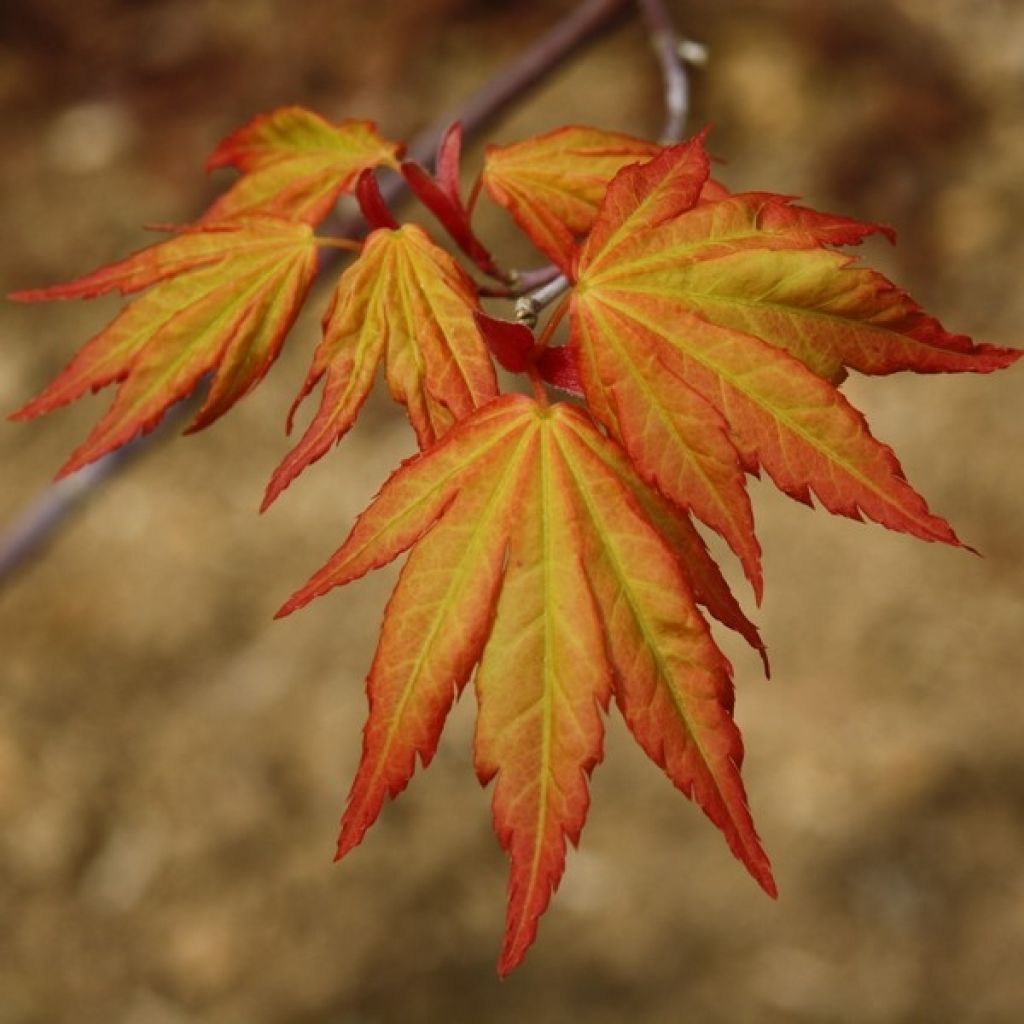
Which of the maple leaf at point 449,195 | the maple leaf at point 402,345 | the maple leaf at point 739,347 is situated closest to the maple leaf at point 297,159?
the maple leaf at point 449,195

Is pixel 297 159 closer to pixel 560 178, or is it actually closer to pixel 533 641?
pixel 560 178

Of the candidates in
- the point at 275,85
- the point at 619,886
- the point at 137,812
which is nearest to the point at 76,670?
the point at 137,812

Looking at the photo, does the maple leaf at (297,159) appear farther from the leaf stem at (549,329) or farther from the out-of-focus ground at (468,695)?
the out-of-focus ground at (468,695)

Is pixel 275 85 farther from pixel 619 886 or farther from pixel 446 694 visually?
pixel 446 694

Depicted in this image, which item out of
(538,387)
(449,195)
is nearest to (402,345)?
(538,387)

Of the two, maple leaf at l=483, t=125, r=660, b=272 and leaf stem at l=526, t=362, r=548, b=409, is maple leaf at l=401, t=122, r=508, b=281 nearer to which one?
maple leaf at l=483, t=125, r=660, b=272

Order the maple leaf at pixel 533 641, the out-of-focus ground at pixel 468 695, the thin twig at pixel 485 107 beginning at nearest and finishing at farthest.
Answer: the maple leaf at pixel 533 641 < the thin twig at pixel 485 107 < the out-of-focus ground at pixel 468 695
